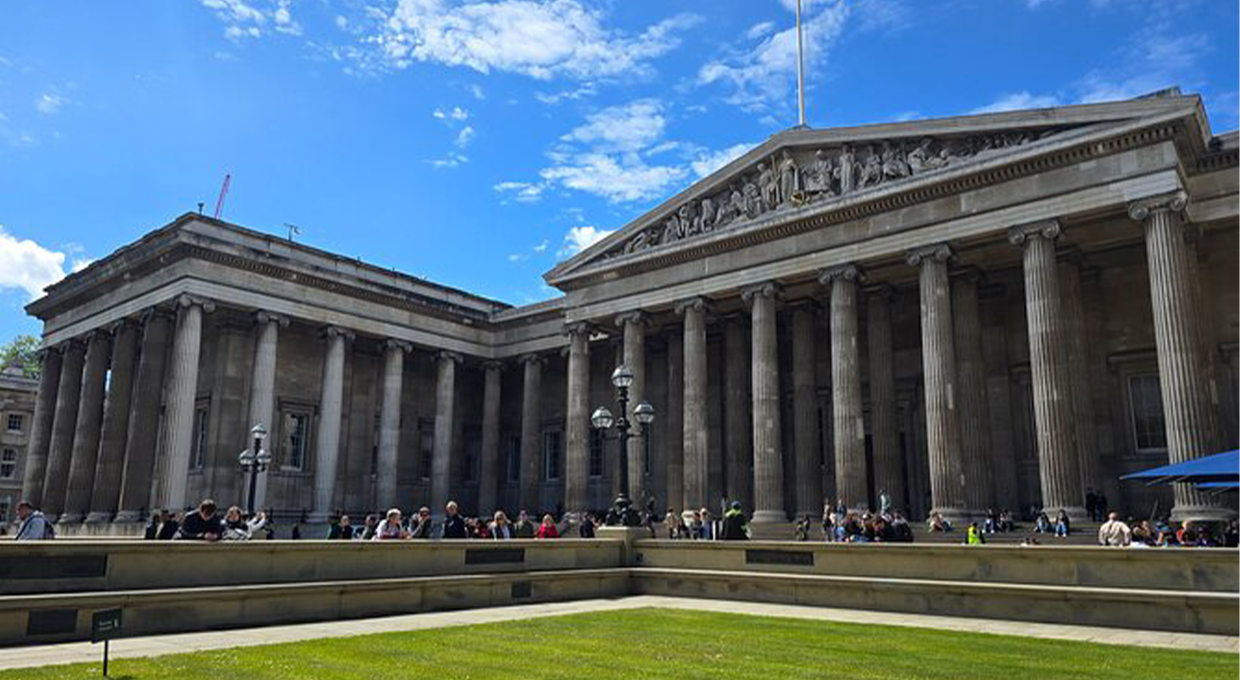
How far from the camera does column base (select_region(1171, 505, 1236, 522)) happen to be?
2446 centimetres

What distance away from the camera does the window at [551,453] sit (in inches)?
1960

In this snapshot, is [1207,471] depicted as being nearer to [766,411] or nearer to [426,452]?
[766,411]

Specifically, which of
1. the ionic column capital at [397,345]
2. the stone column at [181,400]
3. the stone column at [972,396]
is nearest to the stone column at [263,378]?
the stone column at [181,400]

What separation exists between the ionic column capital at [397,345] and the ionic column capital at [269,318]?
18.4 feet

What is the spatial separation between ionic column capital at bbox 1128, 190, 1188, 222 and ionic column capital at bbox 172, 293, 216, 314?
110 ft

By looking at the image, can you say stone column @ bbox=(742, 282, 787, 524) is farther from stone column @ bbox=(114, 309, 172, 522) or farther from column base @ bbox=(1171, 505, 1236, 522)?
stone column @ bbox=(114, 309, 172, 522)

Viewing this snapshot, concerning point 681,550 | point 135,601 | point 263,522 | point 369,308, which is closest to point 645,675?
point 135,601

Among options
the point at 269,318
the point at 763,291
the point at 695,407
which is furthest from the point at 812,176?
the point at 269,318

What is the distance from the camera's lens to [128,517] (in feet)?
126

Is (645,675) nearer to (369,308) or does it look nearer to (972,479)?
(972,479)

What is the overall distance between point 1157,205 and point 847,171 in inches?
403

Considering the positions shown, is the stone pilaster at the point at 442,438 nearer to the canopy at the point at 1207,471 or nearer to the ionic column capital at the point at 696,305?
the ionic column capital at the point at 696,305

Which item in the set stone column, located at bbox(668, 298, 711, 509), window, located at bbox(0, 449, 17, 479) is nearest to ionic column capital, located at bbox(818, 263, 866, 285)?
stone column, located at bbox(668, 298, 711, 509)

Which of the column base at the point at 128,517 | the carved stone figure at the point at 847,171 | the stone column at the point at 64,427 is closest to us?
the carved stone figure at the point at 847,171
